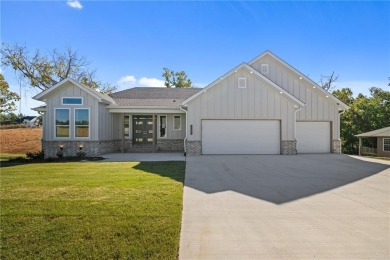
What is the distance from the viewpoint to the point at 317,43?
17.8 meters

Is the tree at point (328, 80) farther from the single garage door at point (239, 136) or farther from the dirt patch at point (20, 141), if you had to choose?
the dirt patch at point (20, 141)

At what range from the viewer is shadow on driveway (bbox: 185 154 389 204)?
271 inches

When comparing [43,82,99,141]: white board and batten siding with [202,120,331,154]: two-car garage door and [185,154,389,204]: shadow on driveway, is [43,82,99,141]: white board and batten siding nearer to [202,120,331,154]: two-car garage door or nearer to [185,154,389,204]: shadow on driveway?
[202,120,331,154]: two-car garage door

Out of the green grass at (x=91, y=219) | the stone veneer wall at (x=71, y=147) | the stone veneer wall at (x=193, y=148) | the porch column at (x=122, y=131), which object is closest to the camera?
the green grass at (x=91, y=219)

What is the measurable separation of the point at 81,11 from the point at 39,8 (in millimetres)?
1990

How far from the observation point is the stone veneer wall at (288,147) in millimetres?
15484

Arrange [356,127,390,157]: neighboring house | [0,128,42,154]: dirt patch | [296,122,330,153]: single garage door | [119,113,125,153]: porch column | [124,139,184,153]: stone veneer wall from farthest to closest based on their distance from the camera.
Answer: [356,127,390,157]: neighboring house < [0,128,42,154]: dirt patch < [124,139,184,153]: stone veneer wall < [119,113,125,153]: porch column < [296,122,330,153]: single garage door

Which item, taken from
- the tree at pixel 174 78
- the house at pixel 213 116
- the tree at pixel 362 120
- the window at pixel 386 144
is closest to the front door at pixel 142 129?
the house at pixel 213 116

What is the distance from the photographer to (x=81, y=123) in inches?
596

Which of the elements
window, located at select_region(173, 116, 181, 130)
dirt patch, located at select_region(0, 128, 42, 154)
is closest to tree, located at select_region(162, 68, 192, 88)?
dirt patch, located at select_region(0, 128, 42, 154)

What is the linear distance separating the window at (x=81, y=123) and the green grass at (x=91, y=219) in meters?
7.78

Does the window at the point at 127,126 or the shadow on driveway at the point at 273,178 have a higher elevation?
the window at the point at 127,126

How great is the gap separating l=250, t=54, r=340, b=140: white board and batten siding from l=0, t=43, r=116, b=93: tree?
22.5 m

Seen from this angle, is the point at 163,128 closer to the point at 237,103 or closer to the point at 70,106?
the point at 237,103
